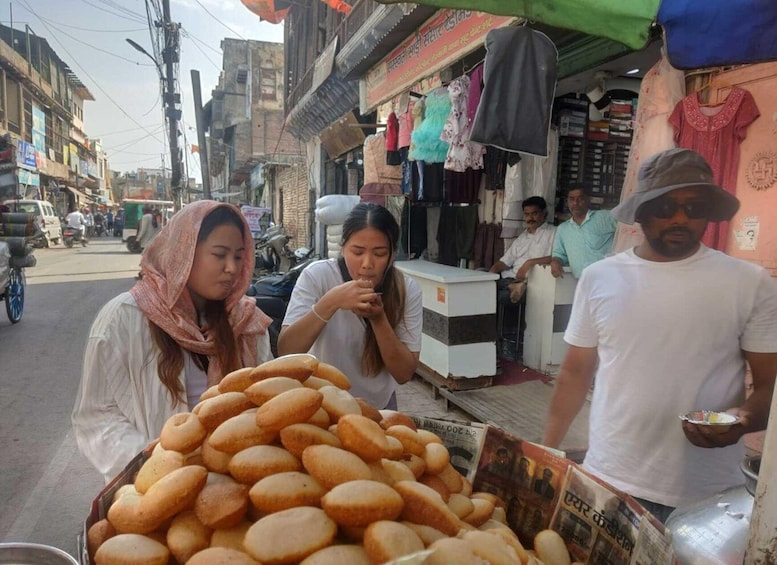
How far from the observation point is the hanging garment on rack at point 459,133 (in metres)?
5.16

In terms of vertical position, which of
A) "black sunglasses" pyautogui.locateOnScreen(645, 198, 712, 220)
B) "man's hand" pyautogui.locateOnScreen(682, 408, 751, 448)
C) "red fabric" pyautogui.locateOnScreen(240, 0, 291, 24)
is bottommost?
"man's hand" pyautogui.locateOnScreen(682, 408, 751, 448)

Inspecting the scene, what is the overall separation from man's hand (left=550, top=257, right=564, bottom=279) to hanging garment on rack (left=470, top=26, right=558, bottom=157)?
1974mm

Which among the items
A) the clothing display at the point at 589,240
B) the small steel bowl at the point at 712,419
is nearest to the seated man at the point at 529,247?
the clothing display at the point at 589,240

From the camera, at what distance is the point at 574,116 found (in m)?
5.80

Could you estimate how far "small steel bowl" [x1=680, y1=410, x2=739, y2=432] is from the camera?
1.59 meters

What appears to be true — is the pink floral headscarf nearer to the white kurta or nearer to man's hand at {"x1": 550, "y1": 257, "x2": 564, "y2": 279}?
the white kurta

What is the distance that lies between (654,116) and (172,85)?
697 inches

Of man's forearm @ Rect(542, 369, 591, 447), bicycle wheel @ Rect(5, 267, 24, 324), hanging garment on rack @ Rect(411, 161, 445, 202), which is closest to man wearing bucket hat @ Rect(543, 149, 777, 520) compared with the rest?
man's forearm @ Rect(542, 369, 591, 447)

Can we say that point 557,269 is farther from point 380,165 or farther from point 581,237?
point 380,165

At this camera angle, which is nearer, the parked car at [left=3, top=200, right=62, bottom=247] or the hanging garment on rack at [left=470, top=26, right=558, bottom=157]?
the hanging garment on rack at [left=470, top=26, right=558, bottom=157]

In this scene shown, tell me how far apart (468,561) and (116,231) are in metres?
45.0

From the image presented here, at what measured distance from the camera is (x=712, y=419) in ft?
5.39

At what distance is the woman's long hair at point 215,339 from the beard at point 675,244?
1.52m

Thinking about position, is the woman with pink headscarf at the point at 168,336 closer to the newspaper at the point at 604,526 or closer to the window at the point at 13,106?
the newspaper at the point at 604,526
